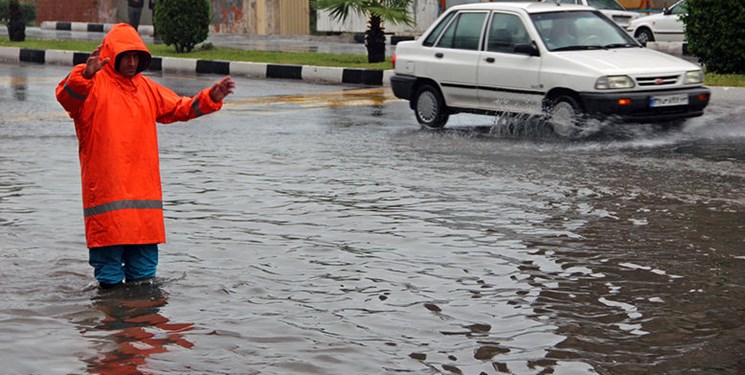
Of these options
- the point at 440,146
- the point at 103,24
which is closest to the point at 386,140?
the point at 440,146

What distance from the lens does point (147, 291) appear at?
21.6 feet

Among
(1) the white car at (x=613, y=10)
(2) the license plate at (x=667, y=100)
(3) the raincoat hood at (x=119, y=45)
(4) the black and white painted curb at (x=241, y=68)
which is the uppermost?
(3) the raincoat hood at (x=119, y=45)

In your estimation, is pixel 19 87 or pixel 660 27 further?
pixel 660 27

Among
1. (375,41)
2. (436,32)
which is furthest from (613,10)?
(436,32)

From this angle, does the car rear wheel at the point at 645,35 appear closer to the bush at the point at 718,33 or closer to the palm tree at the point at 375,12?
the palm tree at the point at 375,12

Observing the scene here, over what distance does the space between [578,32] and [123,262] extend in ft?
27.0

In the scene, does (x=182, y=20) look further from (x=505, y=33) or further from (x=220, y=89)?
(x=220, y=89)

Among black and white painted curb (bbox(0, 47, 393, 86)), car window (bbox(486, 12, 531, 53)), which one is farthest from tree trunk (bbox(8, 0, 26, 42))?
car window (bbox(486, 12, 531, 53))

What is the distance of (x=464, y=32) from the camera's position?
14.4 m

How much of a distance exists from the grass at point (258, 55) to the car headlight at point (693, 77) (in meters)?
8.78

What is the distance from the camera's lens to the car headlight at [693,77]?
13.3 meters

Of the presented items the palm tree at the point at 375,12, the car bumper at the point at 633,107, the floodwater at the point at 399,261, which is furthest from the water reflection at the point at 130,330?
the palm tree at the point at 375,12

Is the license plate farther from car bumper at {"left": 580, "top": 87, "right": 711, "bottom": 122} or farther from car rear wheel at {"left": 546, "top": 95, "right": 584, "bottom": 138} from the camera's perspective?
car rear wheel at {"left": 546, "top": 95, "right": 584, "bottom": 138}

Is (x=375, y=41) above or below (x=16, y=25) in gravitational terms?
above
